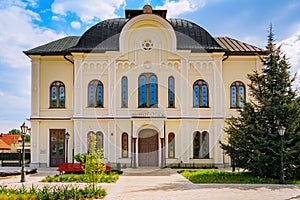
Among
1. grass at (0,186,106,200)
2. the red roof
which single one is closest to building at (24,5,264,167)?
grass at (0,186,106,200)

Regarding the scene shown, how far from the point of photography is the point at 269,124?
747 inches

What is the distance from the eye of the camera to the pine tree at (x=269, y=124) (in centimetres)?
1809

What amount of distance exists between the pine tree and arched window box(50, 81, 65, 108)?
12720 millimetres

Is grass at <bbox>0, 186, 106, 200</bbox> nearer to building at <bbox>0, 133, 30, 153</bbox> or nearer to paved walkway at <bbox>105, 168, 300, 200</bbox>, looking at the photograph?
paved walkway at <bbox>105, 168, 300, 200</bbox>

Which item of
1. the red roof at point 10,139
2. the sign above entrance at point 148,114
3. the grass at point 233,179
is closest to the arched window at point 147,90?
the sign above entrance at point 148,114

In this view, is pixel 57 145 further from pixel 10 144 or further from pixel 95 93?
pixel 10 144

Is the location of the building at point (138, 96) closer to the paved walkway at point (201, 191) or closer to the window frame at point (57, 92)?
the window frame at point (57, 92)

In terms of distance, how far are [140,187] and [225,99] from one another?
1321cm

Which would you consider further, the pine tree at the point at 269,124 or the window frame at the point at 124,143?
the window frame at the point at 124,143

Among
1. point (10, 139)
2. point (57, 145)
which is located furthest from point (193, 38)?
point (10, 139)

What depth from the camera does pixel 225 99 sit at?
27.8m

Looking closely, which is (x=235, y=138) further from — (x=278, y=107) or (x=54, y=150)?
(x=54, y=150)

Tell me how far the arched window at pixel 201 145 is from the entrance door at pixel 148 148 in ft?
8.38

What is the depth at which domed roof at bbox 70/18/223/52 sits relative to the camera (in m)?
27.8
